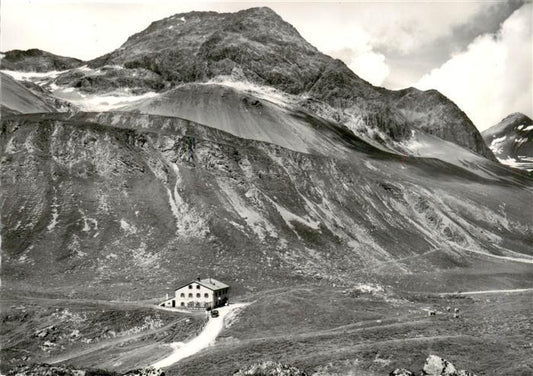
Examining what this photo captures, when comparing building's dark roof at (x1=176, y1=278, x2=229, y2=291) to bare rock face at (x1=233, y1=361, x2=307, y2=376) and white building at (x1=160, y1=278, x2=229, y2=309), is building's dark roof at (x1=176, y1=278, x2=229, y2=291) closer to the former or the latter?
white building at (x1=160, y1=278, x2=229, y2=309)

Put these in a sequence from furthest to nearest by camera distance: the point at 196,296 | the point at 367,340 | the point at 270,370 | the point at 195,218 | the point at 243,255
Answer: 1. the point at 195,218
2. the point at 243,255
3. the point at 196,296
4. the point at 367,340
5. the point at 270,370

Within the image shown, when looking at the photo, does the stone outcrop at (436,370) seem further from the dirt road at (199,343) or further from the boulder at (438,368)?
the dirt road at (199,343)

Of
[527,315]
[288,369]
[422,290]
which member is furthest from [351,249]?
[288,369]

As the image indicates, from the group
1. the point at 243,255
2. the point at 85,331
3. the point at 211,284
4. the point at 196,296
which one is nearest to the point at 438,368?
the point at 85,331

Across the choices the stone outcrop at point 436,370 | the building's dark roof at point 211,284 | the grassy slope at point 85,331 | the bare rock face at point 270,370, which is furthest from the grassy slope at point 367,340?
the building's dark roof at point 211,284

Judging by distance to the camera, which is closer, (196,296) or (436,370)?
(436,370)

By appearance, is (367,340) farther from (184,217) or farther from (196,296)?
(184,217)

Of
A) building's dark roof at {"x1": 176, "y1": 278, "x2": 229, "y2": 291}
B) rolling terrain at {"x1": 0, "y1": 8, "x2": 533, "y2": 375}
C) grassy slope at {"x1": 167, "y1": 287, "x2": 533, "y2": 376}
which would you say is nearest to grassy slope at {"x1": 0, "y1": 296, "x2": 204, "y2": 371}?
rolling terrain at {"x1": 0, "y1": 8, "x2": 533, "y2": 375}
